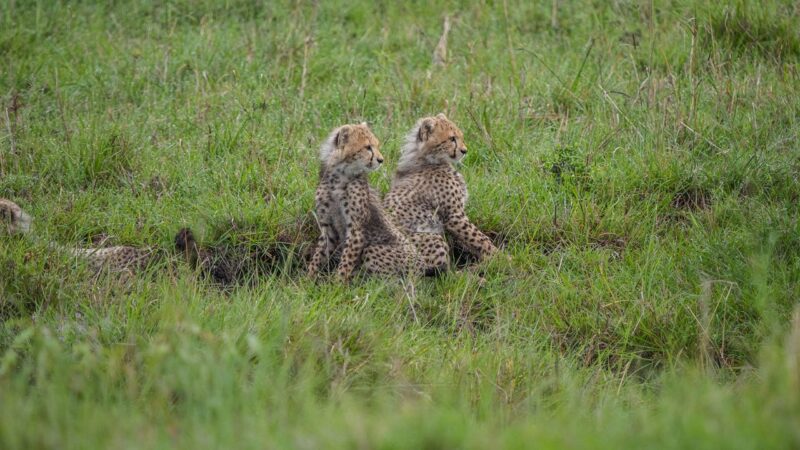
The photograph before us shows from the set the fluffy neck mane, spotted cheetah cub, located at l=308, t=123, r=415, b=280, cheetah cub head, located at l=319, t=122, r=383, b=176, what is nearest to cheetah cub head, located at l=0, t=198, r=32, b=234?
spotted cheetah cub, located at l=308, t=123, r=415, b=280

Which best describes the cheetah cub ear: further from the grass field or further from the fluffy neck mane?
the grass field

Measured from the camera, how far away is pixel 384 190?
6.37 meters

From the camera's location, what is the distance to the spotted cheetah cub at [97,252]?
5.02 meters

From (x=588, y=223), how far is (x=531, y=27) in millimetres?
2919

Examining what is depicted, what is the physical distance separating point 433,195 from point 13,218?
2.34m

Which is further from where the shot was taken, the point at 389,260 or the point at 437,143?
the point at 437,143

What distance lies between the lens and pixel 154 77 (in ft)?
23.6

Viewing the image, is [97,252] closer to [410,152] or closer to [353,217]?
[353,217]

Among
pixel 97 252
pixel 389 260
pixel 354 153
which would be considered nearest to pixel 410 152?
pixel 354 153

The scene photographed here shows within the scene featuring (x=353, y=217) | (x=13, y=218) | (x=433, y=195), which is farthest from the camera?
(x=433, y=195)

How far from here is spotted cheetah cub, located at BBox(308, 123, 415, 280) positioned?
5.36m

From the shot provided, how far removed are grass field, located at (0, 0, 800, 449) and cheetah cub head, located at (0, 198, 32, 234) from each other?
5.2 inches

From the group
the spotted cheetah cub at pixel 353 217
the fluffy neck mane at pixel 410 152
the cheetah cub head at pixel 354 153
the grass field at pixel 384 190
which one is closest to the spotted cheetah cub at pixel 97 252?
the grass field at pixel 384 190

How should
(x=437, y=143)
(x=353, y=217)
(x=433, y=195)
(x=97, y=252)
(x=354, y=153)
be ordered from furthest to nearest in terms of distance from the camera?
1. (x=437, y=143)
2. (x=433, y=195)
3. (x=354, y=153)
4. (x=353, y=217)
5. (x=97, y=252)
